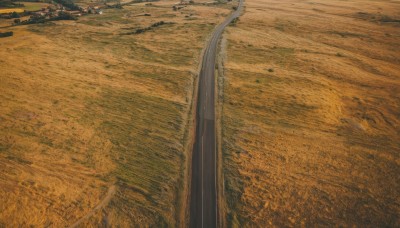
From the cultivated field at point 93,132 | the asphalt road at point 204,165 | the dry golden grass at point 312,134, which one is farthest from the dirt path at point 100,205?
the dry golden grass at point 312,134

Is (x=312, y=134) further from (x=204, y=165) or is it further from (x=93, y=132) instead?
(x=93, y=132)

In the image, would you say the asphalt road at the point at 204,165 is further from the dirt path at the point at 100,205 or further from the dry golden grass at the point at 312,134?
the dirt path at the point at 100,205

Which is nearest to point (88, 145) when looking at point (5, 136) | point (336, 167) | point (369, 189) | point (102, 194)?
point (102, 194)

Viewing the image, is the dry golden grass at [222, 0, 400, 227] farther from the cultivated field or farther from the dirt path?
the dirt path

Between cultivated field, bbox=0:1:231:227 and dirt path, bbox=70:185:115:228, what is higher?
cultivated field, bbox=0:1:231:227

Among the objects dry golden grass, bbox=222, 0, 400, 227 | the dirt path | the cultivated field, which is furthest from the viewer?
dry golden grass, bbox=222, 0, 400, 227

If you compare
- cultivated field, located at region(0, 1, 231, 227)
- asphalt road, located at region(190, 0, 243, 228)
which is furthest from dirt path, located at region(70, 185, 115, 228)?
asphalt road, located at region(190, 0, 243, 228)

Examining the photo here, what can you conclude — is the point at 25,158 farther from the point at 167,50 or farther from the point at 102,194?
the point at 167,50
